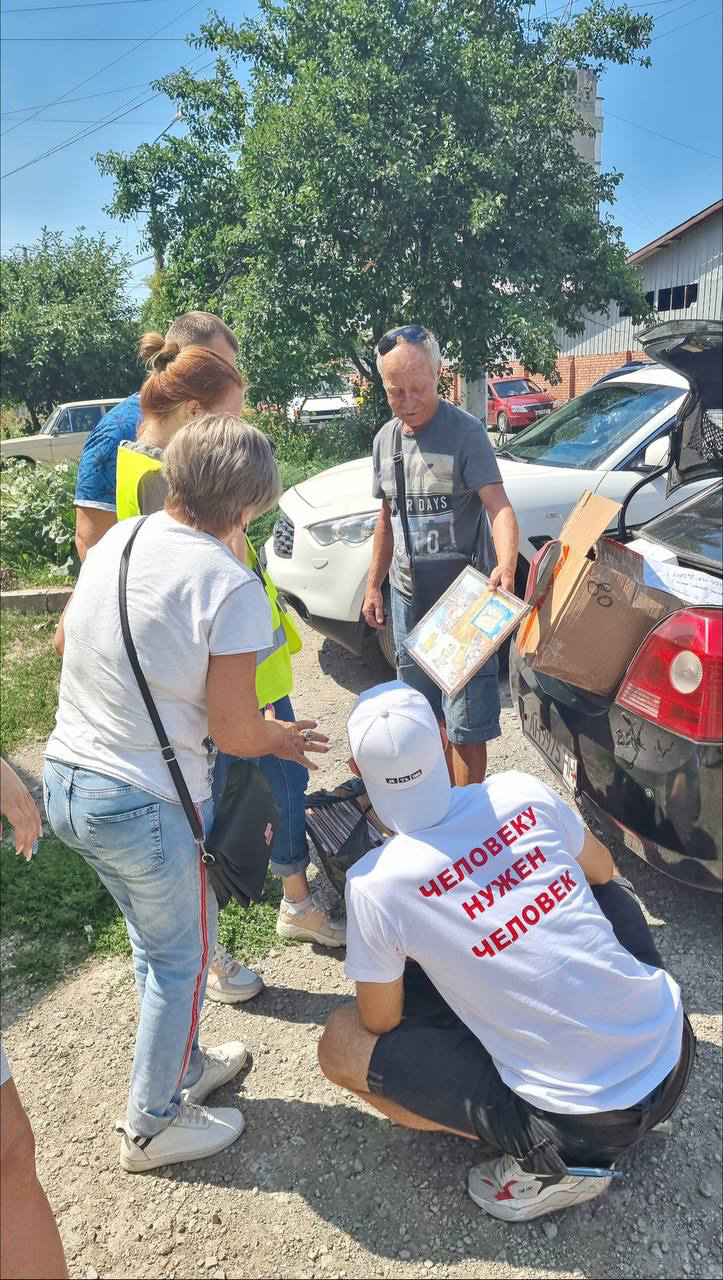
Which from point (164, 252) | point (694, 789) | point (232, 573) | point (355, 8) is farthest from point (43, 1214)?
point (164, 252)

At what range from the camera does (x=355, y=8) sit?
9258 mm

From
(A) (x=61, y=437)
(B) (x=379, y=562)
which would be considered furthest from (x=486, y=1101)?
(A) (x=61, y=437)

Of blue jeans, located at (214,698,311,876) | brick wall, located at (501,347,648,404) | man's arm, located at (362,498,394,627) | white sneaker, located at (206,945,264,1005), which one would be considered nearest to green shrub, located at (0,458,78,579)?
man's arm, located at (362,498,394,627)

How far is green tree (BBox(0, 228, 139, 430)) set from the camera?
22.5 m

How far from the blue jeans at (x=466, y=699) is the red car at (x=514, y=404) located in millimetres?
17490

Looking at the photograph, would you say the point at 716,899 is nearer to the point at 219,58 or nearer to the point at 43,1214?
the point at 43,1214

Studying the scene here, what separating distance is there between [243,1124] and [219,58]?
1294 centimetres

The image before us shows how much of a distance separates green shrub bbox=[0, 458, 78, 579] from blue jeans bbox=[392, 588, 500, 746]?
5245mm

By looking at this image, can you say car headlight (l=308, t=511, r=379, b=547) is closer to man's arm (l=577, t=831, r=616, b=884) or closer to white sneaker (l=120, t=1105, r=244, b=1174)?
man's arm (l=577, t=831, r=616, b=884)

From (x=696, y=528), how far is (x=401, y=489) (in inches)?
42.1

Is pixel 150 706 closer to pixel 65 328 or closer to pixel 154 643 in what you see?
pixel 154 643

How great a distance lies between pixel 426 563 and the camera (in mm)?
3129

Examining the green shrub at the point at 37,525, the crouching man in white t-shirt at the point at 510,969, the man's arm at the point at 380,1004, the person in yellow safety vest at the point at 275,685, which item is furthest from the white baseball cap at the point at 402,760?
the green shrub at the point at 37,525

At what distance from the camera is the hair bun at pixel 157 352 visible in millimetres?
2480
